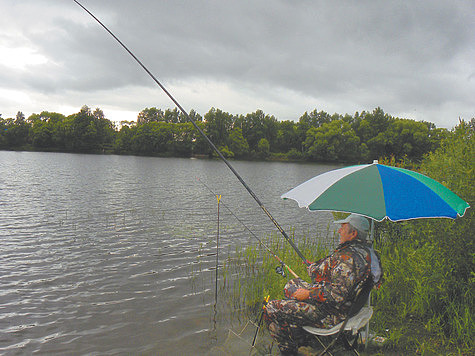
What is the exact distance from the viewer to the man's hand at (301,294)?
3949mm

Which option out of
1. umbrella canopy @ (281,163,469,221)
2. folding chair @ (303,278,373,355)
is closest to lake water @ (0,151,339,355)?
folding chair @ (303,278,373,355)

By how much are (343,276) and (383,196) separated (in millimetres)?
946

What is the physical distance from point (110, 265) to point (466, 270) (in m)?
8.31

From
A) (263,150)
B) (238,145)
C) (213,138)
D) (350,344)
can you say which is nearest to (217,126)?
(213,138)

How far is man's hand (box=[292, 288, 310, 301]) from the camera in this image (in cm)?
395

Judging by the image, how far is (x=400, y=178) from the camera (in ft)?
12.0

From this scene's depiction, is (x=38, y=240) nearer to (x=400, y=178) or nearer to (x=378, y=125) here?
(x=400, y=178)

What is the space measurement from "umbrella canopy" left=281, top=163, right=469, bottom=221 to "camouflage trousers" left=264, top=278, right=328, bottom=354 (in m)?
1.14

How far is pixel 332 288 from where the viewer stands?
12.1 feet

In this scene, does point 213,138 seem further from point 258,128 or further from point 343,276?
point 343,276

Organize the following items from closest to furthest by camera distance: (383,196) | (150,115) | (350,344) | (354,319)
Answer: (383,196)
(354,319)
(350,344)
(150,115)

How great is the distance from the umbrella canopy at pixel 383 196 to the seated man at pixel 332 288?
39cm

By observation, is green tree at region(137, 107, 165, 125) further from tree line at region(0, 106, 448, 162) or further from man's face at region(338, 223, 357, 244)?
man's face at region(338, 223, 357, 244)

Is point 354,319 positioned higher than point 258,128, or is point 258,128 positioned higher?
point 258,128
